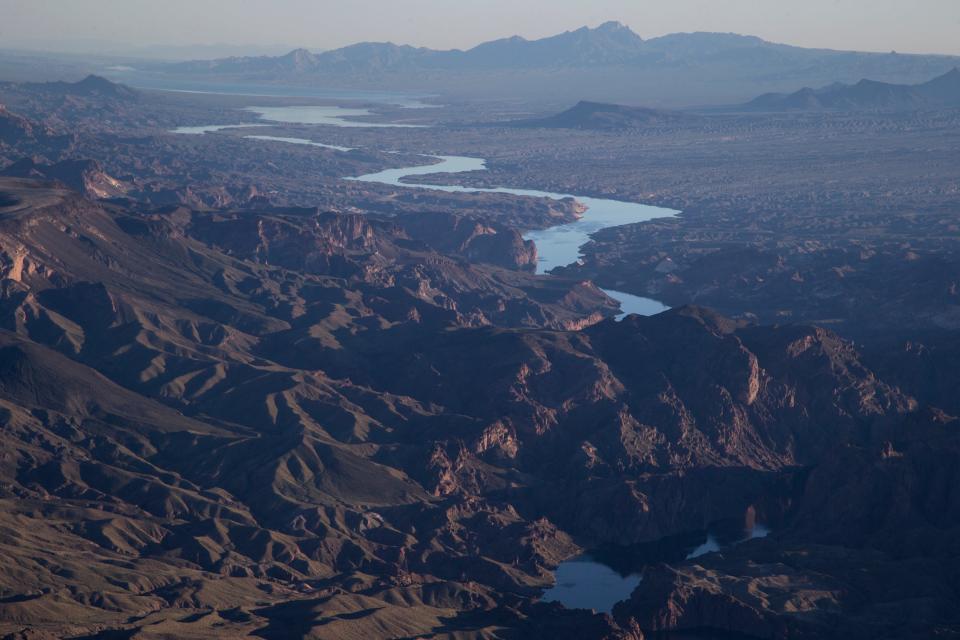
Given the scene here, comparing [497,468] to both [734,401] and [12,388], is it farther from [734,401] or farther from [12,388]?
Result: [12,388]

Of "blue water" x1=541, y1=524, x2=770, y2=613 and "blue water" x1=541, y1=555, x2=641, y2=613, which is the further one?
"blue water" x1=541, y1=524, x2=770, y2=613

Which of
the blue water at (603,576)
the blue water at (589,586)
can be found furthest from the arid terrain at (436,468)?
the blue water at (589,586)

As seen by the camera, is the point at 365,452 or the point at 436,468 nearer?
the point at 436,468

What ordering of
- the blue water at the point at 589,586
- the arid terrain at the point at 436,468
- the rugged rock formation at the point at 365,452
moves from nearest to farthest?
the arid terrain at the point at 436,468 < the rugged rock formation at the point at 365,452 < the blue water at the point at 589,586

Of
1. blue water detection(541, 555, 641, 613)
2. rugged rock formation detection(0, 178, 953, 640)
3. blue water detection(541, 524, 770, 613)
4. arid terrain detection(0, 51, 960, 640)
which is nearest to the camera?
arid terrain detection(0, 51, 960, 640)

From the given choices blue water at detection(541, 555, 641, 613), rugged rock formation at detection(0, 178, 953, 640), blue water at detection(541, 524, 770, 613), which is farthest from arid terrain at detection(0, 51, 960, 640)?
blue water at detection(541, 555, 641, 613)

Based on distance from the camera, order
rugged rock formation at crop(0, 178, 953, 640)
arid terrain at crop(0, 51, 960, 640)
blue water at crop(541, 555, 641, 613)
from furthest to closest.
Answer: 1. blue water at crop(541, 555, 641, 613)
2. rugged rock formation at crop(0, 178, 953, 640)
3. arid terrain at crop(0, 51, 960, 640)

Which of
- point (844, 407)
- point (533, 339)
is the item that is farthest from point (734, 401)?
point (533, 339)

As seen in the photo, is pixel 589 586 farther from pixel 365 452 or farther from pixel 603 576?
pixel 365 452

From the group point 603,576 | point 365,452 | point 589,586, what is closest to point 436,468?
point 365,452

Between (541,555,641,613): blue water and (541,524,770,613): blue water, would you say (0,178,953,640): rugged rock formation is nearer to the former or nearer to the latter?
(541,555,641,613): blue water

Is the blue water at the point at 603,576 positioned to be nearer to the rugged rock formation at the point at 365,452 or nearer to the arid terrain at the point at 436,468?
the arid terrain at the point at 436,468
